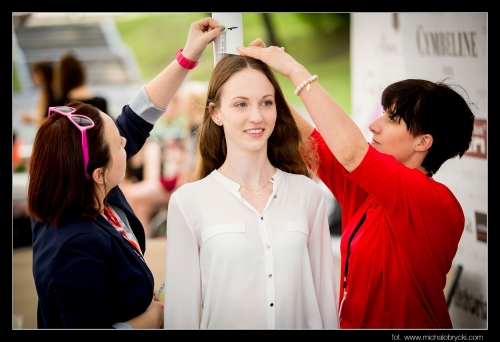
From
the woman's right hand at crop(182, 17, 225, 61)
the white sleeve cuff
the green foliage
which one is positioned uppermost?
the green foliage

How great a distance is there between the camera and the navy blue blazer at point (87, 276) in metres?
1.98

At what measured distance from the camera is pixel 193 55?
2436 mm

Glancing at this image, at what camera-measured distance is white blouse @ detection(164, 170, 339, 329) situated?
2119mm

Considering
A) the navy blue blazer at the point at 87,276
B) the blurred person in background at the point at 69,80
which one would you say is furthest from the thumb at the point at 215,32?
the blurred person in background at the point at 69,80

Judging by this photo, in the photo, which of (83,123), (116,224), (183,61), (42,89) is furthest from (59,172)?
(42,89)

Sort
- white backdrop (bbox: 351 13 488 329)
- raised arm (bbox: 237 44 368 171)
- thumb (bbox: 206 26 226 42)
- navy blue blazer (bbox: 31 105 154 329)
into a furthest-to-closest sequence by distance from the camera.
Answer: white backdrop (bbox: 351 13 488 329)
thumb (bbox: 206 26 226 42)
raised arm (bbox: 237 44 368 171)
navy blue blazer (bbox: 31 105 154 329)

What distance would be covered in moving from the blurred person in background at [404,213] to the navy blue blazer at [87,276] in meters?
0.82

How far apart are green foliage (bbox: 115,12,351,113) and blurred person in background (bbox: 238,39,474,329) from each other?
94.9 inches

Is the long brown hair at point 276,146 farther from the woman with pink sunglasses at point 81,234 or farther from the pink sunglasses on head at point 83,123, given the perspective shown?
the pink sunglasses on head at point 83,123

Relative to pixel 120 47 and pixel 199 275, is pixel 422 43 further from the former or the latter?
pixel 120 47


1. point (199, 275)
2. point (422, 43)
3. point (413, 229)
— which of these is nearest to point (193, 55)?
point (199, 275)

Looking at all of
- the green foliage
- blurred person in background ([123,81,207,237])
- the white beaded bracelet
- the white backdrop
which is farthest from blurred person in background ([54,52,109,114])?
the white beaded bracelet

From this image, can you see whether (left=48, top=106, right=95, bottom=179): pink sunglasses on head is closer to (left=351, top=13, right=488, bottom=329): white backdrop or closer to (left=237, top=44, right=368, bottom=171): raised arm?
(left=237, top=44, right=368, bottom=171): raised arm
